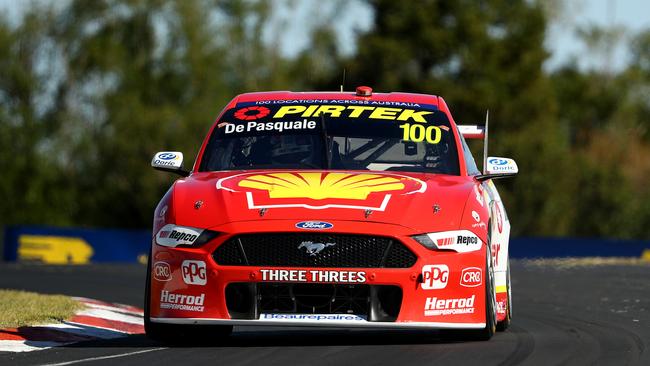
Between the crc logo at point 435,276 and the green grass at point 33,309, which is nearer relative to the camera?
the crc logo at point 435,276

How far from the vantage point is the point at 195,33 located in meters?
61.0

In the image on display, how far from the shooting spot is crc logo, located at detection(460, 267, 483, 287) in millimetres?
8953

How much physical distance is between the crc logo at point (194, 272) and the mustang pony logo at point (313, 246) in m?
0.59

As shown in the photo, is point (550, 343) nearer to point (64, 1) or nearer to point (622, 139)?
point (64, 1)

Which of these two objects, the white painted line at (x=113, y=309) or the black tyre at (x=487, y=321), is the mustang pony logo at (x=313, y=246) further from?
the white painted line at (x=113, y=309)

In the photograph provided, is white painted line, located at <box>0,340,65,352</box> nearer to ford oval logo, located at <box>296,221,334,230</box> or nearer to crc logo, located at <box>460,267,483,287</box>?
ford oval logo, located at <box>296,221,334,230</box>

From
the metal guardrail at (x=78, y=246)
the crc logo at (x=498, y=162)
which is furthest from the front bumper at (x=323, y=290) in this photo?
the metal guardrail at (x=78, y=246)

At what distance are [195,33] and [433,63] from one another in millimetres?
9987

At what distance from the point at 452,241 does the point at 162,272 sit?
1.75 m

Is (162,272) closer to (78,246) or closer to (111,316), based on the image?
(111,316)

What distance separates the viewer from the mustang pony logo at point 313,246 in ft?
28.6

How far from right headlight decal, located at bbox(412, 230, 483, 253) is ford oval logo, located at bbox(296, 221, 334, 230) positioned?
1.69ft

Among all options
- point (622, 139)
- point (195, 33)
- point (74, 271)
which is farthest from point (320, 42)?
point (74, 271)

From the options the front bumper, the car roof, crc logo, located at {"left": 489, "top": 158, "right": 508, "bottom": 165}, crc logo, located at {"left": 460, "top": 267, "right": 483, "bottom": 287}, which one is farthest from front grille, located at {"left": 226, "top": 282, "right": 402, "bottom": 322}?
the car roof
